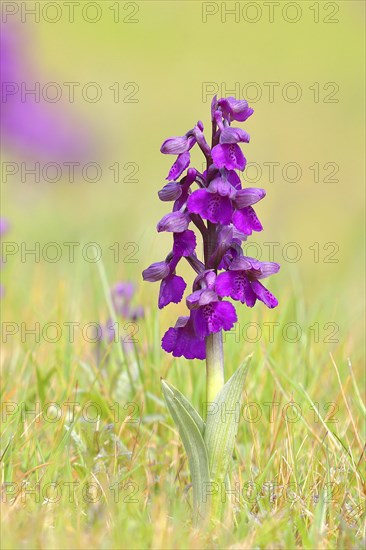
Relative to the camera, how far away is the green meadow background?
276 centimetres

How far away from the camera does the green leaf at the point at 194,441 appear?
264 cm

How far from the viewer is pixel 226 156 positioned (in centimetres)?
264

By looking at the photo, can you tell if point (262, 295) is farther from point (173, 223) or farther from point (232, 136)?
point (232, 136)

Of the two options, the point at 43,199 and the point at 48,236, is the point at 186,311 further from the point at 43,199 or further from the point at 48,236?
the point at 43,199

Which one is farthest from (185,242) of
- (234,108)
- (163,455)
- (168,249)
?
(168,249)

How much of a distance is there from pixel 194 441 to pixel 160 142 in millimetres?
12497

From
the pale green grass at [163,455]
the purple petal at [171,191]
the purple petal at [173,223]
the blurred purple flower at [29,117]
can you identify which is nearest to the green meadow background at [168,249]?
the pale green grass at [163,455]

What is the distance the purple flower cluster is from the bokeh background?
1307 mm

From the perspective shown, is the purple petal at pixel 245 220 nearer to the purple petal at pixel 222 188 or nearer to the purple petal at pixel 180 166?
the purple petal at pixel 222 188

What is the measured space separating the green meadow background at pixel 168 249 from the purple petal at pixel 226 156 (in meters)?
0.94

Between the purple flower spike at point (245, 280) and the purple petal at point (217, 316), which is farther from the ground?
the purple flower spike at point (245, 280)

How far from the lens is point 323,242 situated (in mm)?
9039

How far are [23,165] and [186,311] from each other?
6.56 meters

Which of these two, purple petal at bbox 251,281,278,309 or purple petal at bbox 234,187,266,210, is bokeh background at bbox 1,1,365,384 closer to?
purple petal at bbox 251,281,278,309
